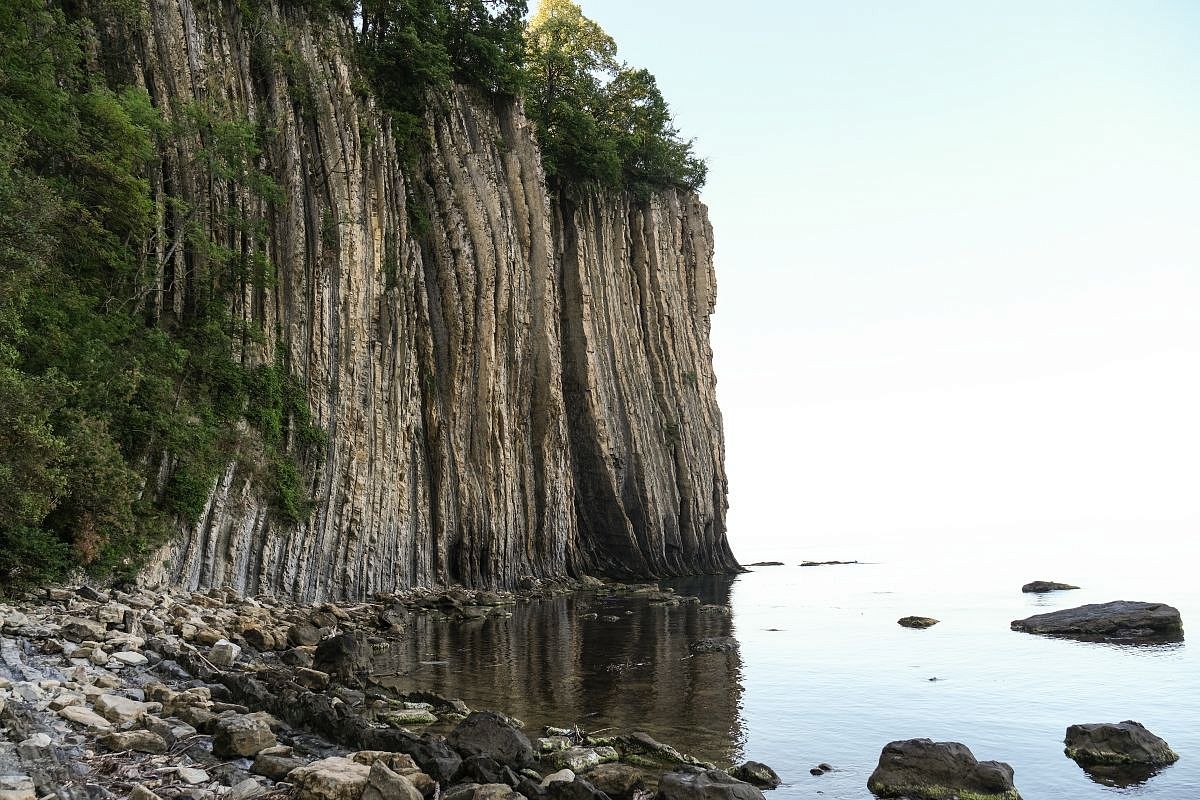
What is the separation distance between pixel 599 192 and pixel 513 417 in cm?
1810

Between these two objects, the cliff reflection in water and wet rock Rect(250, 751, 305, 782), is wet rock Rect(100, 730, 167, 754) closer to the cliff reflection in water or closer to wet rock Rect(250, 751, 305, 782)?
wet rock Rect(250, 751, 305, 782)

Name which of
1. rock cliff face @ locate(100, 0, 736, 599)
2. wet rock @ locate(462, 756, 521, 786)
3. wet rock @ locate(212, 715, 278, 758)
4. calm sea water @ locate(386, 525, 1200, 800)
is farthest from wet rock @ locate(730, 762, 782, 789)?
rock cliff face @ locate(100, 0, 736, 599)

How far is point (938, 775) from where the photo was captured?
958cm

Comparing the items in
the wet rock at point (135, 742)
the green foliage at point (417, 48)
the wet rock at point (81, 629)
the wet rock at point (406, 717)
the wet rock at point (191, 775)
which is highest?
the green foliage at point (417, 48)

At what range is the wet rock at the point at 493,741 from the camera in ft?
31.6

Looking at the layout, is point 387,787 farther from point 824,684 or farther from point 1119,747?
point 824,684

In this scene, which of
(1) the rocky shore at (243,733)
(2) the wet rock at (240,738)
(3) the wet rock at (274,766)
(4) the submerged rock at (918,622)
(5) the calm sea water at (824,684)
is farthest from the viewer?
(4) the submerged rock at (918,622)

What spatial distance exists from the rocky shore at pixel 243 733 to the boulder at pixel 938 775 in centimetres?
142

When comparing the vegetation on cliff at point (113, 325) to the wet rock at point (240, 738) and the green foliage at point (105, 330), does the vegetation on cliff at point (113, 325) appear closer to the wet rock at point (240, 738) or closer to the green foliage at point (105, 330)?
the green foliage at point (105, 330)

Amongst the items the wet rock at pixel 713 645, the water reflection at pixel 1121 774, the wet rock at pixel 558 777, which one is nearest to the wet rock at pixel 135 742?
the wet rock at pixel 558 777

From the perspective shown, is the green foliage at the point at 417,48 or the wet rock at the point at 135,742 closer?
the wet rock at the point at 135,742

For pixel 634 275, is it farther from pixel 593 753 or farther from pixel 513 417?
pixel 593 753

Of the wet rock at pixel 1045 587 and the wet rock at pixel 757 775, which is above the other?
the wet rock at pixel 757 775

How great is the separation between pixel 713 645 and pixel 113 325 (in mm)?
16528
